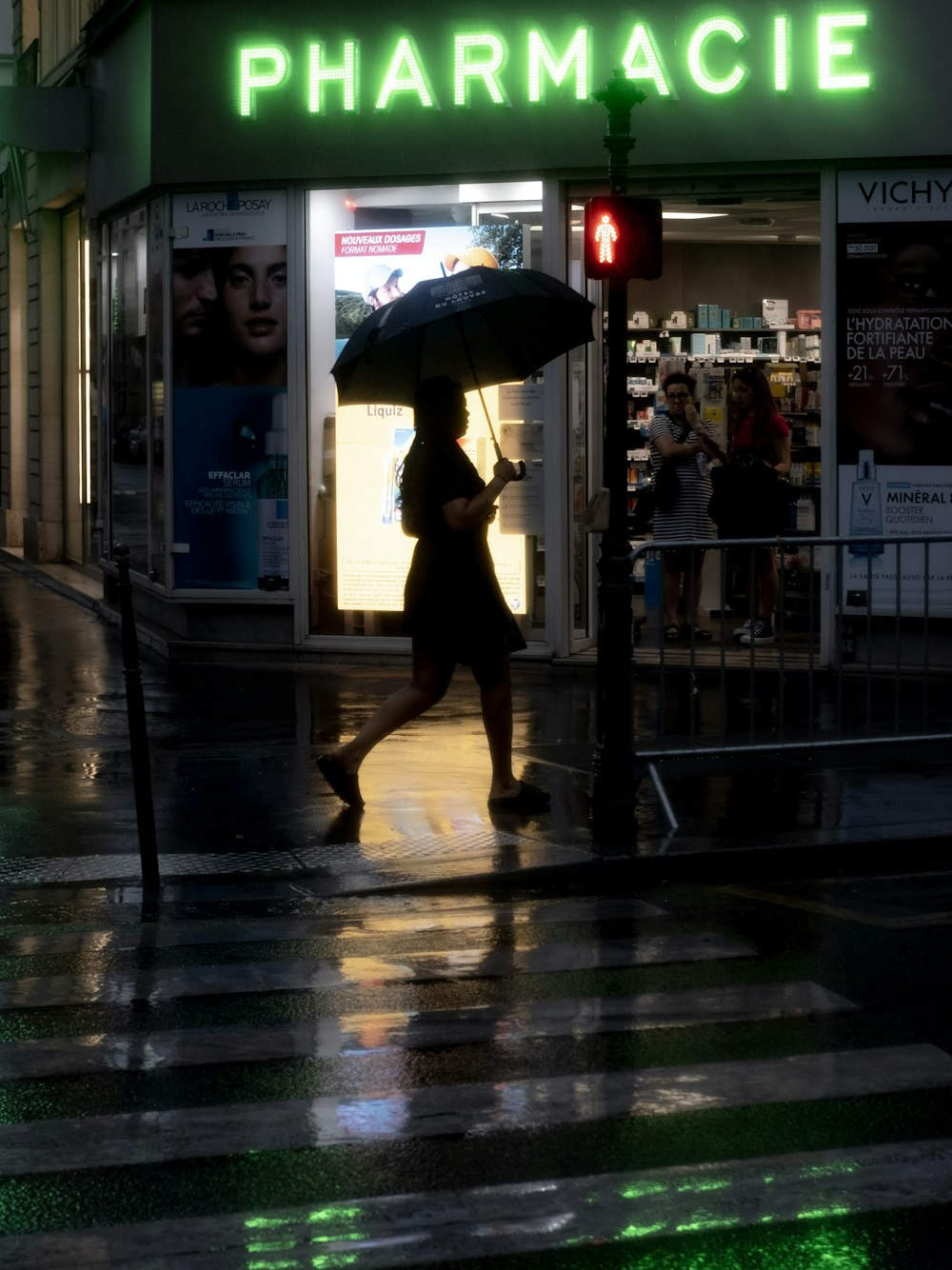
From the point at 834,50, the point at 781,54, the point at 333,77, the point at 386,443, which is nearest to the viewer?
the point at 834,50

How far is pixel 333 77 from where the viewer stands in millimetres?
14672

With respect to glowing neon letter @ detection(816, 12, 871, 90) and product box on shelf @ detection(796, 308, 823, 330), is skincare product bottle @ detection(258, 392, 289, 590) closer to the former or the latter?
glowing neon letter @ detection(816, 12, 871, 90)

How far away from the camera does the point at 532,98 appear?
47.0 feet

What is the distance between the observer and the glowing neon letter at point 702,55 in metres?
14.0

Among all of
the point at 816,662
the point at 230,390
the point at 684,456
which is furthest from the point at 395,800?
the point at 684,456

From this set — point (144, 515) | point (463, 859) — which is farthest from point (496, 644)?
point (144, 515)

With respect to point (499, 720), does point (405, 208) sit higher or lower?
higher

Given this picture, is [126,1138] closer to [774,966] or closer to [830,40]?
[774,966]

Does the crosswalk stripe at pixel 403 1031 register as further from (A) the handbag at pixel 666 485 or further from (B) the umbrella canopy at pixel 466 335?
(A) the handbag at pixel 666 485

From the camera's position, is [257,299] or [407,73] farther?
[257,299]

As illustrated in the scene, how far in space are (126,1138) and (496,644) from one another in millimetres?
4617

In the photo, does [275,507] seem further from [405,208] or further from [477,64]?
→ [477,64]

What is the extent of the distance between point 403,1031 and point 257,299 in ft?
33.1

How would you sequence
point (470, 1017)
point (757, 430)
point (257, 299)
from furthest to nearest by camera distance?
point (757, 430), point (257, 299), point (470, 1017)
